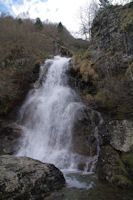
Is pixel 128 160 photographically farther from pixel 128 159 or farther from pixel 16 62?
pixel 16 62

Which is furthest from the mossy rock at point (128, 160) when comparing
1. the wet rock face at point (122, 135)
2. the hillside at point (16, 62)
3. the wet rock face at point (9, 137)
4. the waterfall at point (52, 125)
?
the hillside at point (16, 62)

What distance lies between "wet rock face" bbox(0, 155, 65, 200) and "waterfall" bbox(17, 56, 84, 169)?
2837 millimetres

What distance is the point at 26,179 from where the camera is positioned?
Result: 4.60 m

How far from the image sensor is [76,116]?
405 inches

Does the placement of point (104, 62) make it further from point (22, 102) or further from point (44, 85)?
point (22, 102)

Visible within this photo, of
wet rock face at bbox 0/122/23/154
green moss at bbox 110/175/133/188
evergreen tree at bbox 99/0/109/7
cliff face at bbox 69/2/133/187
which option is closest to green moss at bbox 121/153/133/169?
cliff face at bbox 69/2/133/187

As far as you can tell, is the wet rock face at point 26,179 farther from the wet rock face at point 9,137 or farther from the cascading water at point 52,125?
the wet rock face at point 9,137

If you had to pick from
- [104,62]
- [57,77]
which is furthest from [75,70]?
[104,62]

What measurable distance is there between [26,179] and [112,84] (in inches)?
264

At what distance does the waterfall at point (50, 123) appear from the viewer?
877cm

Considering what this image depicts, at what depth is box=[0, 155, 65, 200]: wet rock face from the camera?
13.7 ft

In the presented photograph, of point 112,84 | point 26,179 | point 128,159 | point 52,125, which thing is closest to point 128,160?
point 128,159

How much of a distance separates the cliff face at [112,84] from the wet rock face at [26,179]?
2.14 meters

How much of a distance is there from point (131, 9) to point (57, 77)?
9.61 metres
